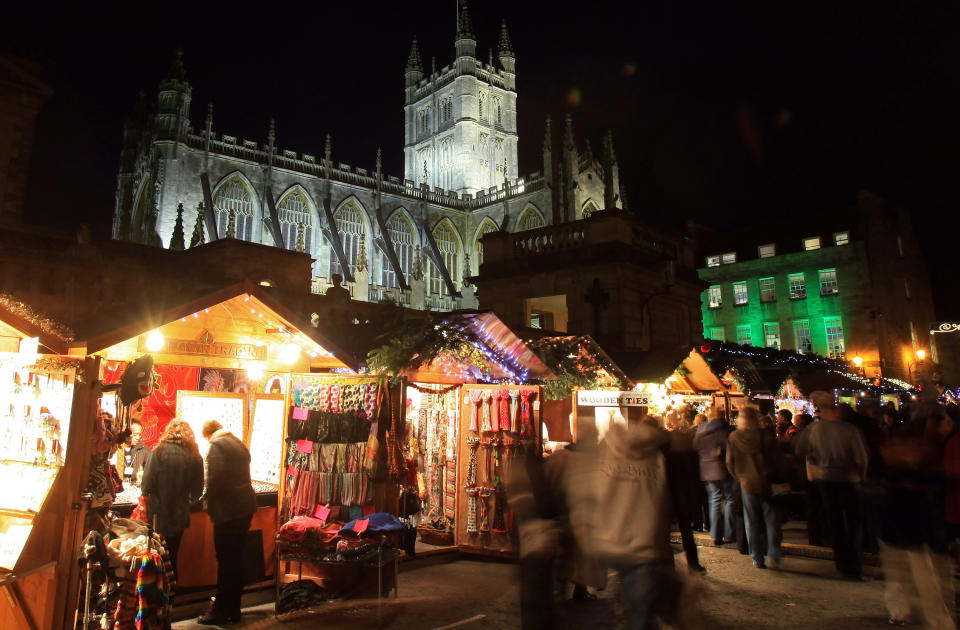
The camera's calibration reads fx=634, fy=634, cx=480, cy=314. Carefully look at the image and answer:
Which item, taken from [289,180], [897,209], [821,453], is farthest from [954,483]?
[289,180]

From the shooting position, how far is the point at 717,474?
26.3ft

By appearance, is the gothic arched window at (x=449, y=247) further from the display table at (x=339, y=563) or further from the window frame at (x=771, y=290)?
the display table at (x=339, y=563)

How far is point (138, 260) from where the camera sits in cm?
1236

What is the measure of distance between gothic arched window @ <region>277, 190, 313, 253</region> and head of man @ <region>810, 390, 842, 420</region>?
35211 millimetres

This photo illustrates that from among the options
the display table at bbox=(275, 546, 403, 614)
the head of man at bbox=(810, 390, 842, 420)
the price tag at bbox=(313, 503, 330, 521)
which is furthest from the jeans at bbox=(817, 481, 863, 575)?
the price tag at bbox=(313, 503, 330, 521)

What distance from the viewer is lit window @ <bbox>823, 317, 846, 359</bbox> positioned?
97.4 ft

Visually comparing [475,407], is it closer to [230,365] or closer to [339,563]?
[339,563]

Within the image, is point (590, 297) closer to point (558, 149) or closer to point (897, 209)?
point (897, 209)

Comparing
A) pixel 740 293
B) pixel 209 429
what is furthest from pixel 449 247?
pixel 209 429

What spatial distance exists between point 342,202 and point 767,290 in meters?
25.7

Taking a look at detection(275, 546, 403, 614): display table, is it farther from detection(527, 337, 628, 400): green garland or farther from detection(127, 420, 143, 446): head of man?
detection(527, 337, 628, 400): green garland

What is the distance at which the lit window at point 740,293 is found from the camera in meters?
33.5

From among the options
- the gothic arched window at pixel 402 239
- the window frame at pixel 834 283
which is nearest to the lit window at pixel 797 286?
the window frame at pixel 834 283

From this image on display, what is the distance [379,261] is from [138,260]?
29.4 meters
